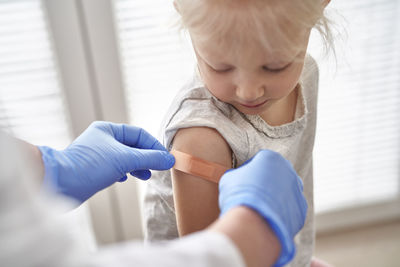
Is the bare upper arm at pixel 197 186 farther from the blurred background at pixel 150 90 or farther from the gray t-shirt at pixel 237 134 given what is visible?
the blurred background at pixel 150 90

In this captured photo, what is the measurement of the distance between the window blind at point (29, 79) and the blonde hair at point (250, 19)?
2.14ft

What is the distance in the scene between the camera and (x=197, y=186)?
73cm

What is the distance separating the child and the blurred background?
0.28 m

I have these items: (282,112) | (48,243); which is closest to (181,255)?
(48,243)

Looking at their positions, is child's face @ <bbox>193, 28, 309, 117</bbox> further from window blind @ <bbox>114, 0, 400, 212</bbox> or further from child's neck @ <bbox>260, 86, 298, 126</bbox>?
window blind @ <bbox>114, 0, 400, 212</bbox>

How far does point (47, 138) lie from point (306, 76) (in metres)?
0.84

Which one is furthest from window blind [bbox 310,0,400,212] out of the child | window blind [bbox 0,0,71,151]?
window blind [bbox 0,0,71,151]

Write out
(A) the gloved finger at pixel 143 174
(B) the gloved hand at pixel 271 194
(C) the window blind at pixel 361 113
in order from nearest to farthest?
(B) the gloved hand at pixel 271 194 < (A) the gloved finger at pixel 143 174 < (C) the window blind at pixel 361 113

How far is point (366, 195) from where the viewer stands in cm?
167

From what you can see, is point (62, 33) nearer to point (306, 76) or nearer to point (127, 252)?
point (306, 76)

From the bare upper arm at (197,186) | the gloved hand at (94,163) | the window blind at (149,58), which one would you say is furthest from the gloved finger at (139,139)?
the window blind at (149,58)

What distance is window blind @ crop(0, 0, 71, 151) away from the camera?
1.14 m

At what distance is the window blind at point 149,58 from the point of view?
120 cm

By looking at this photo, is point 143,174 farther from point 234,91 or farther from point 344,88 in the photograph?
point 344,88
